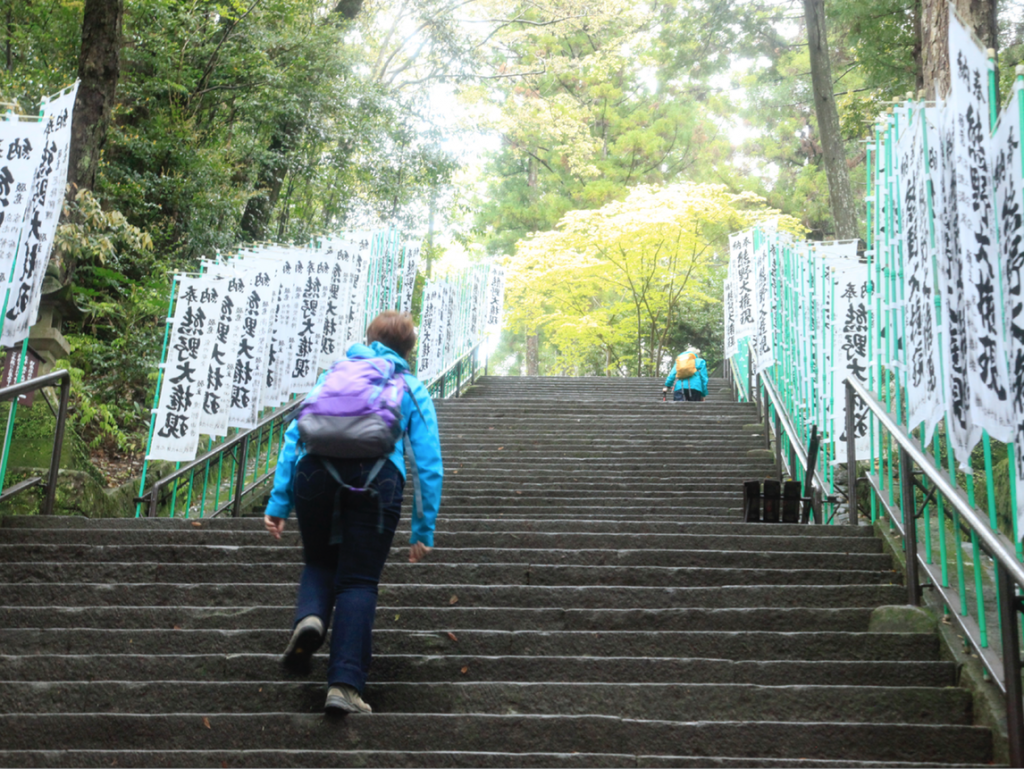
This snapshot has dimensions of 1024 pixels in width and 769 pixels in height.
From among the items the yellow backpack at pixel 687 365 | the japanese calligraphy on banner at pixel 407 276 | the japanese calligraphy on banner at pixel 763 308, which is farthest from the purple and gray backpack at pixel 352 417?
the yellow backpack at pixel 687 365

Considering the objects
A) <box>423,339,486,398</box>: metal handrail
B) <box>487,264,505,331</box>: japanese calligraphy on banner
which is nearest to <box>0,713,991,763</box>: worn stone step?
<box>423,339,486,398</box>: metal handrail

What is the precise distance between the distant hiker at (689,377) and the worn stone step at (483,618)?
9.37m

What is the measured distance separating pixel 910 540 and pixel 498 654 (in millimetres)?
2077

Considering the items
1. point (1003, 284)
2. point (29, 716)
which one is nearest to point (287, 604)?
point (29, 716)

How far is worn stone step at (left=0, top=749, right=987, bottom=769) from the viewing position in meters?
3.06

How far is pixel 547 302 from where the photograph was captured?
22.5 m

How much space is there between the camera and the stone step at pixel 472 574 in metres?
4.84

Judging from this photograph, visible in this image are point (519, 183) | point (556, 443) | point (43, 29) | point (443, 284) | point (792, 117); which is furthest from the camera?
point (519, 183)

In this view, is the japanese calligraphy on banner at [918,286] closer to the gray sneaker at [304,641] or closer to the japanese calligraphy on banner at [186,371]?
the gray sneaker at [304,641]

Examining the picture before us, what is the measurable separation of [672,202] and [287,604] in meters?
16.7

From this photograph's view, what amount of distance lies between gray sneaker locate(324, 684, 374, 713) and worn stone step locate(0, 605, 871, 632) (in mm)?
928

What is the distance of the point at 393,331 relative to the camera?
A: 390 centimetres

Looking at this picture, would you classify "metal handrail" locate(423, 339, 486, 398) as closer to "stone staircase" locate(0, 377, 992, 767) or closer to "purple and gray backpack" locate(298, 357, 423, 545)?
"stone staircase" locate(0, 377, 992, 767)

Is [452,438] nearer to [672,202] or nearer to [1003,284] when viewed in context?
[1003,284]
